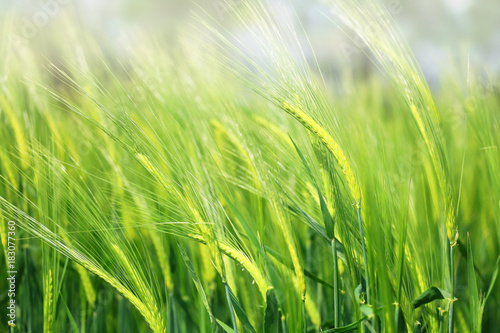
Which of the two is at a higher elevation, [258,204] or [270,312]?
[258,204]

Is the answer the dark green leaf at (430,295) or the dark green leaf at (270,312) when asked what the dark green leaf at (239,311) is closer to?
the dark green leaf at (270,312)

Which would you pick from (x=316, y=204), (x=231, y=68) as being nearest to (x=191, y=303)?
(x=316, y=204)

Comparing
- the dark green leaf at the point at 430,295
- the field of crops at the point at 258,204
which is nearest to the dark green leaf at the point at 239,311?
the field of crops at the point at 258,204

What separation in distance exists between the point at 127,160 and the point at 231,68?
0.30 metres

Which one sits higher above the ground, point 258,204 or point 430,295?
point 258,204

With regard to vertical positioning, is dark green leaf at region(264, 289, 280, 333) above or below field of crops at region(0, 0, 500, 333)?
below

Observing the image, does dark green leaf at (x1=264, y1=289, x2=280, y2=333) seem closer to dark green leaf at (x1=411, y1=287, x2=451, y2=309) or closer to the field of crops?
the field of crops

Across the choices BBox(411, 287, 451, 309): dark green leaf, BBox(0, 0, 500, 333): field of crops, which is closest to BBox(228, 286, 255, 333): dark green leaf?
BBox(0, 0, 500, 333): field of crops

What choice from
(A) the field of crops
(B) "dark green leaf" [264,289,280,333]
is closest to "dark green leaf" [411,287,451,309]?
(A) the field of crops

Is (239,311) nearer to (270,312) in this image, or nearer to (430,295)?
(270,312)

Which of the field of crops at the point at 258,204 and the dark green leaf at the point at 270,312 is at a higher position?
the field of crops at the point at 258,204

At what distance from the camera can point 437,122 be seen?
1.69ft

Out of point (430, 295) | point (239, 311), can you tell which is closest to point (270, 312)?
point (239, 311)

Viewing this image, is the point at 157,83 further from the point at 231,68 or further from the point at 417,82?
the point at 417,82
